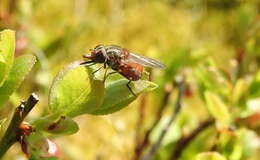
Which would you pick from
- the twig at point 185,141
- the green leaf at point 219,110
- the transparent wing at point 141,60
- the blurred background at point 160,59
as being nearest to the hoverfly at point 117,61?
the transparent wing at point 141,60

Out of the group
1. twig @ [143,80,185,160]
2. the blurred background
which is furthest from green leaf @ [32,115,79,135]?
twig @ [143,80,185,160]

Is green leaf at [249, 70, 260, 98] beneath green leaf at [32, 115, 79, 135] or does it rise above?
above

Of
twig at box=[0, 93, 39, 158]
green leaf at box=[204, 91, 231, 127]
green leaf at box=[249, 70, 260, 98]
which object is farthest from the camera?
green leaf at box=[249, 70, 260, 98]

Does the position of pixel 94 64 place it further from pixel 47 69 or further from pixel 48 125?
pixel 47 69

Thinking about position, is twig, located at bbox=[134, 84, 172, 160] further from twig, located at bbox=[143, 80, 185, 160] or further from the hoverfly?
the hoverfly

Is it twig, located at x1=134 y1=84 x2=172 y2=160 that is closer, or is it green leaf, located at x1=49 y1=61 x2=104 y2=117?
green leaf, located at x1=49 y1=61 x2=104 y2=117

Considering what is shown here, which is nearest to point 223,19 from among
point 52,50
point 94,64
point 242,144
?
point 52,50

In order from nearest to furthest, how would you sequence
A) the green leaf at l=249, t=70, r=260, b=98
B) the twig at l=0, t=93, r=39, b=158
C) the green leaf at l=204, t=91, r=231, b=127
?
the twig at l=0, t=93, r=39, b=158 → the green leaf at l=204, t=91, r=231, b=127 → the green leaf at l=249, t=70, r=260, b=98

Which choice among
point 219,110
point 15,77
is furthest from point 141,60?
point 219,110
